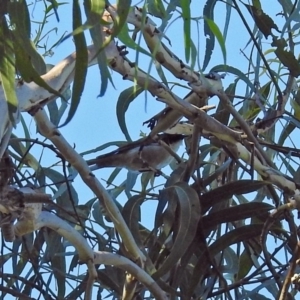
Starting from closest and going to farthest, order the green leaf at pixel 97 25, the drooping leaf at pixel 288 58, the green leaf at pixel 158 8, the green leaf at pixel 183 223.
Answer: the green leaf at pixel 97 25
the green leaf at pixel 158 8
the green leaf at pixel 183 223
the drooping leaf at pixel 288 58

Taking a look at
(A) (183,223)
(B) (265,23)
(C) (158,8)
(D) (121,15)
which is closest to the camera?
A: (D) (121,15)

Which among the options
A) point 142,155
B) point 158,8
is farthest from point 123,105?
point 158,8

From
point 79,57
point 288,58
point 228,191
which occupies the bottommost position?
point 79,57

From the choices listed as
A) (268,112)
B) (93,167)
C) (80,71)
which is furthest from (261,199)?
(80,71)

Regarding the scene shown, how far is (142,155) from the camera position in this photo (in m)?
1.19

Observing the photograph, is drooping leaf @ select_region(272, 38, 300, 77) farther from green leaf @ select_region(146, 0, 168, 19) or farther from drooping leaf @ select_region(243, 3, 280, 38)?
green leaf @ select_region(146, 0, 168, 19)

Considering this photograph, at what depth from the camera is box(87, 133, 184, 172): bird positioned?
3.74 feet

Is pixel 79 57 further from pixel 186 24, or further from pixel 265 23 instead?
pixel 265 23

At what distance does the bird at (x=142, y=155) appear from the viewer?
1.14 m

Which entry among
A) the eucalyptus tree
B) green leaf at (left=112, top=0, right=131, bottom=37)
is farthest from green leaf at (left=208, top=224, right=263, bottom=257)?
green leaf at (left=112, top=0, right=131, bottom=37)

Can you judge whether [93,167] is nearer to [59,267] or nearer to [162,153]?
[162,153]

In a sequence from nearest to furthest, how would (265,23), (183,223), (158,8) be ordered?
1. (158,8)
2. (183,223)
3. (265,23)

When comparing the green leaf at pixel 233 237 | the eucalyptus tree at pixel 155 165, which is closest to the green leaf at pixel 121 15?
the eucalyptus tree at pixel 155 165

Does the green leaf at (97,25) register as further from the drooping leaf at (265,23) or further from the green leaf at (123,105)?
the drooping leaf at (265,23)
